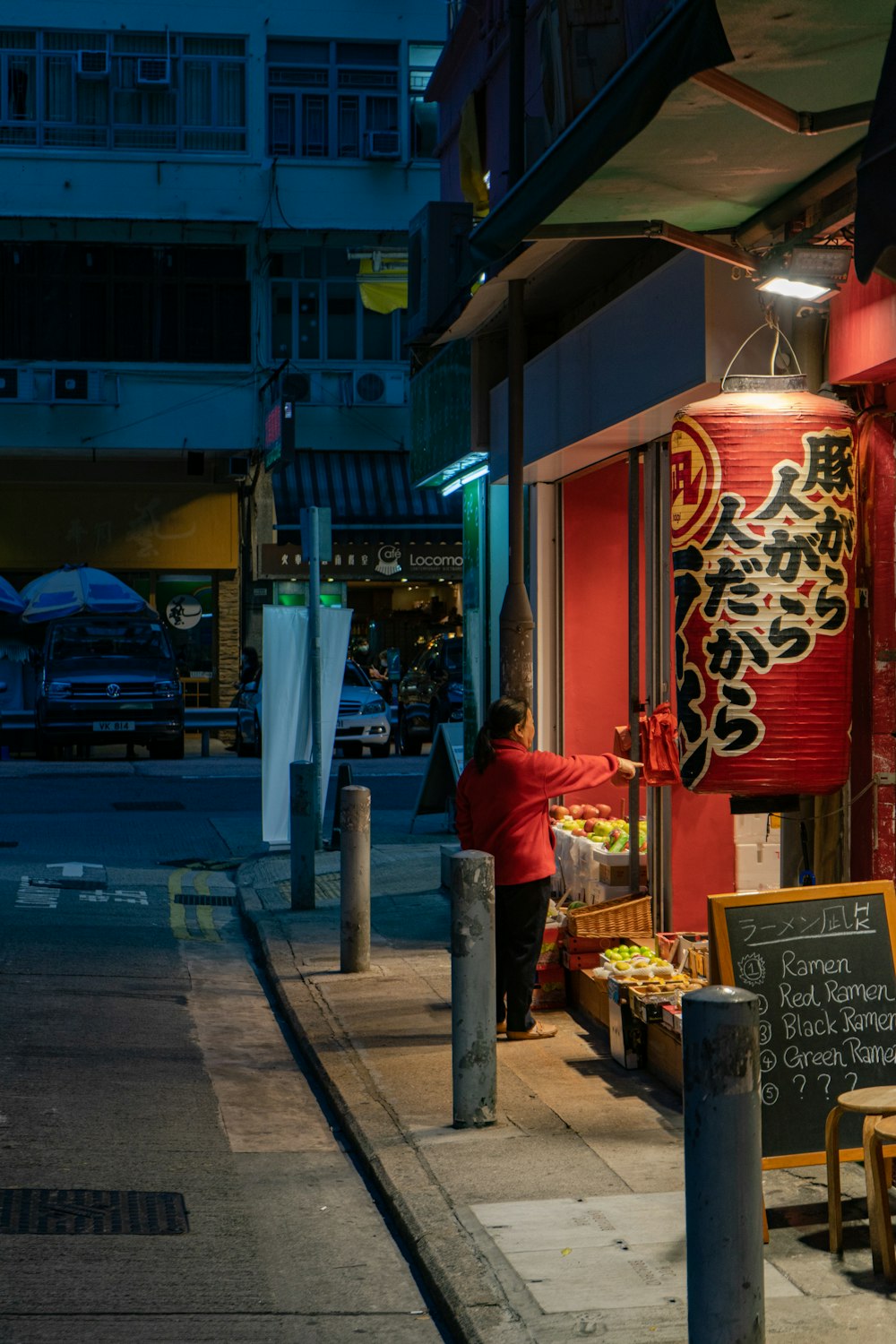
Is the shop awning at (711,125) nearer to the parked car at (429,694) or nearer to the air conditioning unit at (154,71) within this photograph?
the parked car at (429,694)

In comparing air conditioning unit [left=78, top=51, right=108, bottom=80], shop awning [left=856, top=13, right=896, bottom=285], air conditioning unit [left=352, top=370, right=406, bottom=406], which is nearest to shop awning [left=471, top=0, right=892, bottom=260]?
shop awning [left=856, top=13, right=896, bottom=285]

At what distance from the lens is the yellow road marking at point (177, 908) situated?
12484 millimetres

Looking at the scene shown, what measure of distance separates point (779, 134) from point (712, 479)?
1308mm

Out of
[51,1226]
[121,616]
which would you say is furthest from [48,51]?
[51,1226]

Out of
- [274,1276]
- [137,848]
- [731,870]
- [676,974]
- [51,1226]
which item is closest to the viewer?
[274,1276]

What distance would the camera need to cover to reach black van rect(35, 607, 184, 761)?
26.9 meters

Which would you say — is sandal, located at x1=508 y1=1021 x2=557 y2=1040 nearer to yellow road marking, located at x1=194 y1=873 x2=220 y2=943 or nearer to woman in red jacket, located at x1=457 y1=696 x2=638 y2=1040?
woman in red jacket, located at x1=457 y1=696 x2=638 y2=1040

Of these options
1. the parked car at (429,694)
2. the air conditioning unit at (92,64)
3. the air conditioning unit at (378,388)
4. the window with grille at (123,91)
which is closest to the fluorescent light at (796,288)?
the parked car at (429,694)

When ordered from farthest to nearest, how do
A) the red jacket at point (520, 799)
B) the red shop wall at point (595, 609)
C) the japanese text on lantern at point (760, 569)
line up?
the red shop wall at point (595, 609) < the red jacket at point (520, 799) < the japanese text on lantern at point (760, 569)

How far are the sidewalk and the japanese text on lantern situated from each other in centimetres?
162

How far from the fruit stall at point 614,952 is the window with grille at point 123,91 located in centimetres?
2565

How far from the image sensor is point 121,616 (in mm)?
29531

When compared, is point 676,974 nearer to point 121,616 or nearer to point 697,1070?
point 697,1070

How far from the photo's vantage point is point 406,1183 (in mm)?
6289
